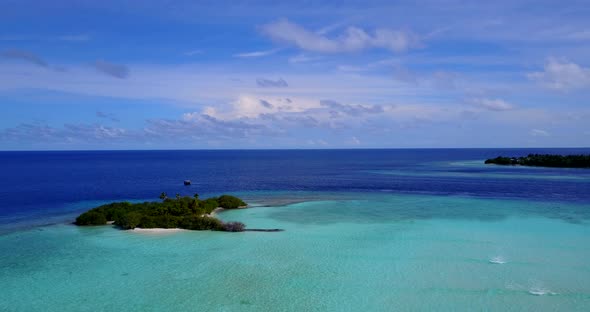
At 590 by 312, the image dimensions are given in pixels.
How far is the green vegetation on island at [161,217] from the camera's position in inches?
1535

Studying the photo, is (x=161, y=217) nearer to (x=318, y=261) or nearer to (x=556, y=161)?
(x=318, y=261)

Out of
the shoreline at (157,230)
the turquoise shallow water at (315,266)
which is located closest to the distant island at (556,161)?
the turquoise shallow water at (315,266)

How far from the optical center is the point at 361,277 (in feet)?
85.8

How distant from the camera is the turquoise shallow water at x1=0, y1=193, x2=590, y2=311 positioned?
2248 centimetres

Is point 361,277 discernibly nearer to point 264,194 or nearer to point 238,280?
point 238,280

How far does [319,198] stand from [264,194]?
964cm

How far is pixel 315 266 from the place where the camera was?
92.0 ft

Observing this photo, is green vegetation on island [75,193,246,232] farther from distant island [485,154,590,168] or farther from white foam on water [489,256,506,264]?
distant island [485,154,590,168]

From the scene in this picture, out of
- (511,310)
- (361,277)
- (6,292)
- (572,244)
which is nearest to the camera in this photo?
(511,310)

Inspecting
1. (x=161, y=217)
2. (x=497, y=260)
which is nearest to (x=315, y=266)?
(x=497, y=260)

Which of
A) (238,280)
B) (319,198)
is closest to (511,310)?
(238,280)

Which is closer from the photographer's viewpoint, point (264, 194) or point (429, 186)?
point (264, 194)

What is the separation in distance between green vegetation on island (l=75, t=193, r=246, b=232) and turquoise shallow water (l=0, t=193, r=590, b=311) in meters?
1.46

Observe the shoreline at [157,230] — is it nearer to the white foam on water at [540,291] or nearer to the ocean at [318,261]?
the ocean at [318,261]
